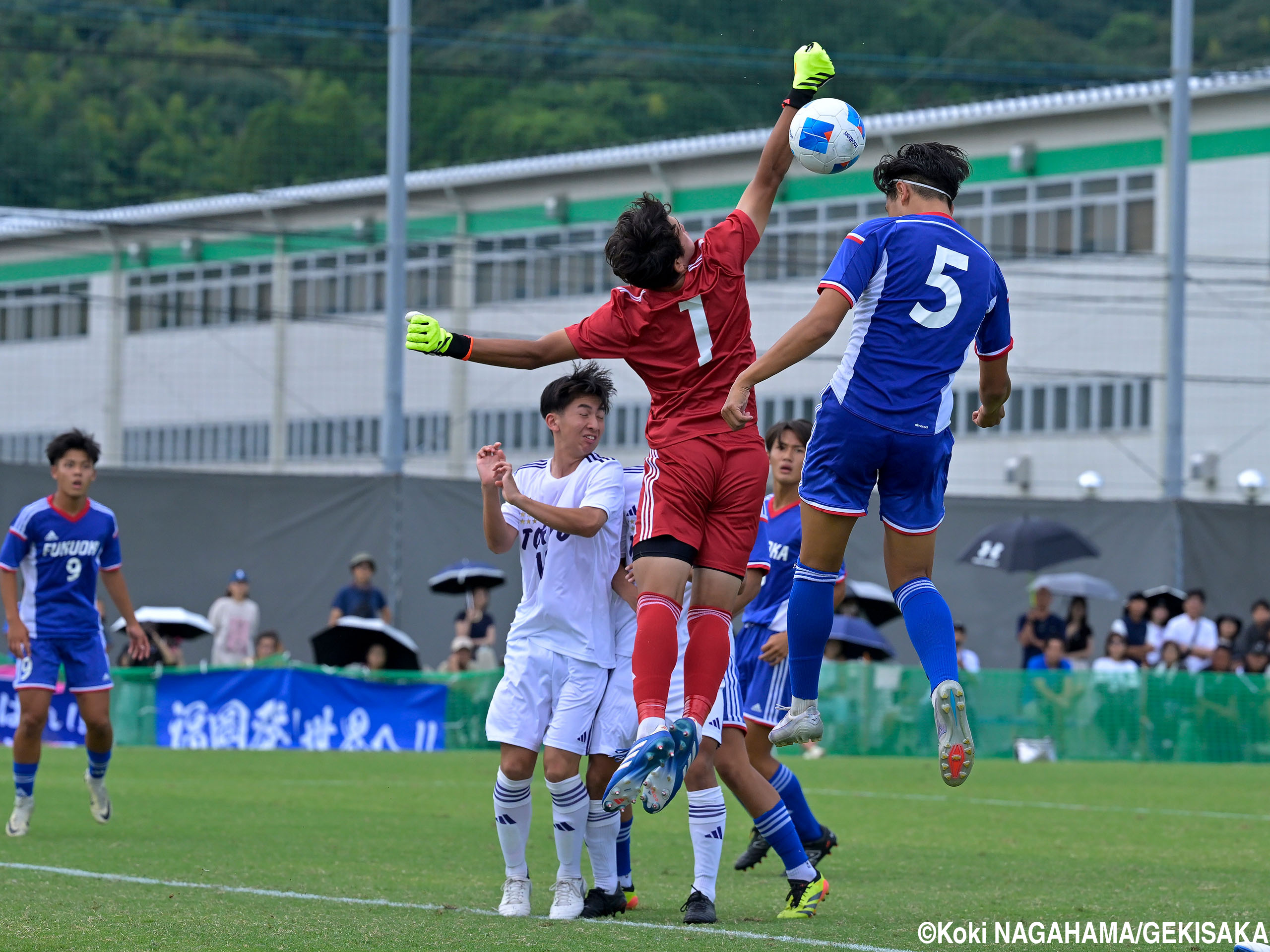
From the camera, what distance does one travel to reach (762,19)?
34.5 m

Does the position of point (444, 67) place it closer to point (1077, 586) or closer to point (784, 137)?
point (1077, 586)

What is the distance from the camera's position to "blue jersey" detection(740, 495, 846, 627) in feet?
29.6

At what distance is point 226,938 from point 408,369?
29050 mm

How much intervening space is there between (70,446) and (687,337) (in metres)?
5.12

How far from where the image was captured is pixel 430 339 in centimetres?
661

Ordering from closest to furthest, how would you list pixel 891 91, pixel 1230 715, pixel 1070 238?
pixel 1230 715 → pixel 891 91 → pixel 1070 238

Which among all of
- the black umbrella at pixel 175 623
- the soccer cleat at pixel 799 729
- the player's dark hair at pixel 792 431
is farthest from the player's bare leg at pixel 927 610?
the black umbrella at pixel 175 623

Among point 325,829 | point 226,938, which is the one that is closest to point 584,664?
point 226,938

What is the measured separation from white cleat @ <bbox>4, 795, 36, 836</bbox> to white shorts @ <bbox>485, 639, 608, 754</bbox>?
13.6 ft

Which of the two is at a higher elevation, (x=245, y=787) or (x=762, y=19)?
(x=762, y=19)

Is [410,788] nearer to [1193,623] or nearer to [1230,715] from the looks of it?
[1230,715]

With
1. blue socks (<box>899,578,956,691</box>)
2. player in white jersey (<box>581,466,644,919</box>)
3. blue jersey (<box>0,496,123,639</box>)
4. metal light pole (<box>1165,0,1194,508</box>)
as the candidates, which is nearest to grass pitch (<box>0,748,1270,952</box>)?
player in white jersey (<box>581,466,644,919</box>)

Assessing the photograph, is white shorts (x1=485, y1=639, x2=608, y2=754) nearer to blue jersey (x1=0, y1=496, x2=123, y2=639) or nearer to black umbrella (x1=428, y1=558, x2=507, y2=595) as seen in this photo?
blue jersey (x1=0, y1=496, x2=123, y2=639)

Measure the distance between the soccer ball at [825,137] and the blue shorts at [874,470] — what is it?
0.91 meters
